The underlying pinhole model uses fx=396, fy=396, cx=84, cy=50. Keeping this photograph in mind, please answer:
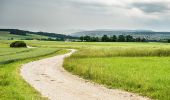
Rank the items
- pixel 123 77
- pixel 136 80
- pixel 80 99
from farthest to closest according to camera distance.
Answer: pixel 123 77 → pixel 136 80 → pixel 80 99

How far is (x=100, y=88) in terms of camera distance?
88.7 ft

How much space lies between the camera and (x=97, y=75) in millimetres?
33219

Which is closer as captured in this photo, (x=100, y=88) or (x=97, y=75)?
(x=100, y=88)

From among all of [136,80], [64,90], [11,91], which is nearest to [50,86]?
[64,90]

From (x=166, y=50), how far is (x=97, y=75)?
36976mm

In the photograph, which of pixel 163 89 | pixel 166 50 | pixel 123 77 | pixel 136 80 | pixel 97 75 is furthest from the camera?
pixel 166 50

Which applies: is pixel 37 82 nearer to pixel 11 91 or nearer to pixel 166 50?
pixel 11 91

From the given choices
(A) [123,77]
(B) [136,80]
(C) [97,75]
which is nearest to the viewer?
(B) [136,80]

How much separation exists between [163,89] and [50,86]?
8290 mm

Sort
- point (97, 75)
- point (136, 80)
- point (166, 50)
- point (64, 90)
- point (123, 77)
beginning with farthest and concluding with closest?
point (166, 50) → point (97, 75) → point (123, 77) → point (136, 80) → point (64, 90)

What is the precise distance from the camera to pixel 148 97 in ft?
74.7

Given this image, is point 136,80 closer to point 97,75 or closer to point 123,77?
point 123,77

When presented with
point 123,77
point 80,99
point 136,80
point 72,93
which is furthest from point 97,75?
point 80,99

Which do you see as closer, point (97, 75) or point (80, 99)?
point (80, 99)
